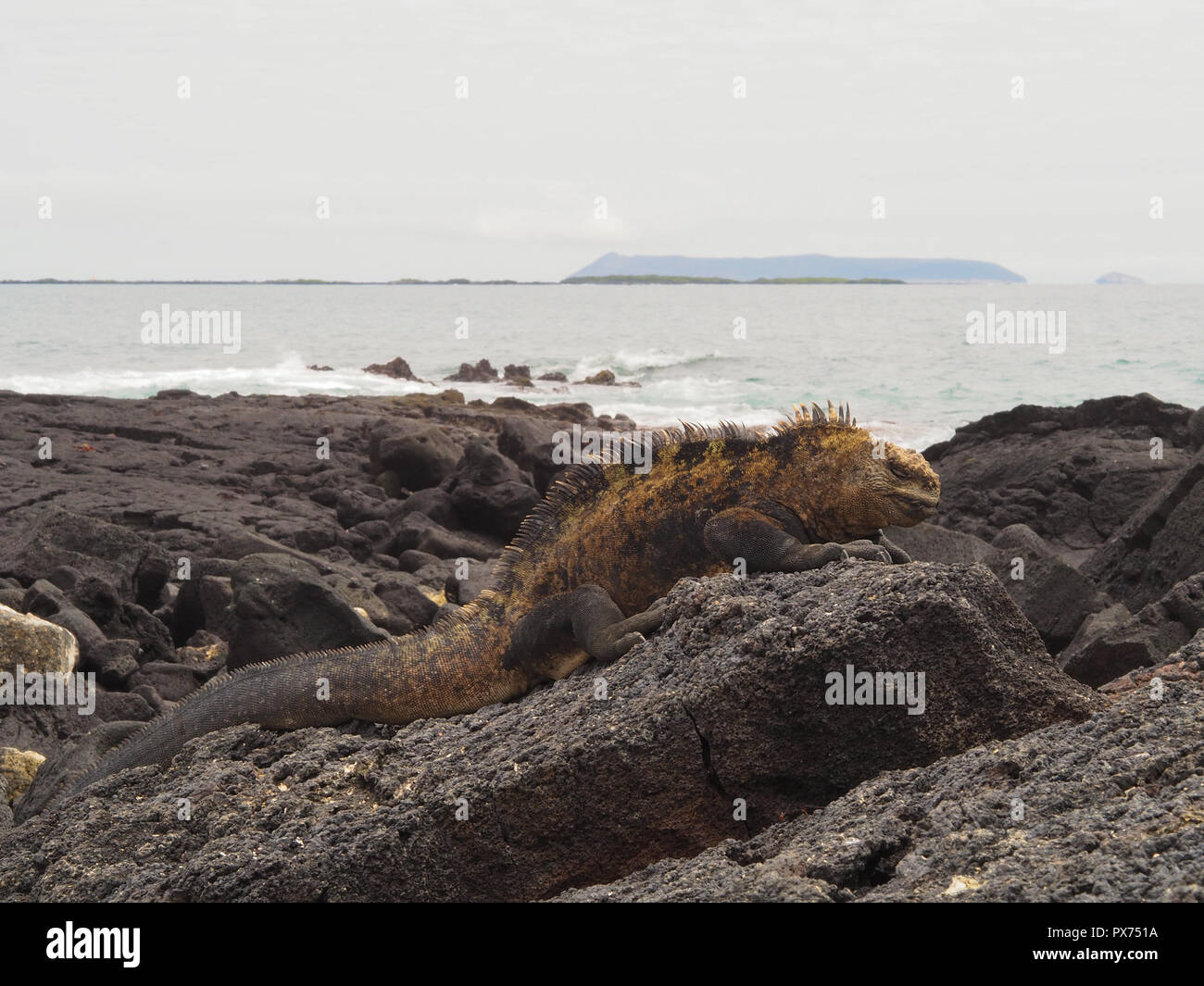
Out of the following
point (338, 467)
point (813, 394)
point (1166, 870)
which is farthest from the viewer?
point (813, 394)

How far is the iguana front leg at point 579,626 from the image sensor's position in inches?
157

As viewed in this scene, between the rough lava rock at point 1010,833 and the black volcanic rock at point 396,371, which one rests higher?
the black volcanic rock at point 396,371

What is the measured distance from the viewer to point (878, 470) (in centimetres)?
447

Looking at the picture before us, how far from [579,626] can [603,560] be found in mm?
409

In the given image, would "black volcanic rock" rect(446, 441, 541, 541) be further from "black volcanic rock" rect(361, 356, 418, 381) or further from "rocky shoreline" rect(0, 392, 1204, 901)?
"black volcanic rock" rect(361, 356, 418, 381)

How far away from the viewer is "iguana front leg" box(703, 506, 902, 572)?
A: 417 cm

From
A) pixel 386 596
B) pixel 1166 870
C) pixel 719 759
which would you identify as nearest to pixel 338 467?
pixel 386 596

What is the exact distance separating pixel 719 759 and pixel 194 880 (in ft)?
4.71

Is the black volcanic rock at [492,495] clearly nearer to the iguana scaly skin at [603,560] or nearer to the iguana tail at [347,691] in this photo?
the iguana scaly skin at [603,560]

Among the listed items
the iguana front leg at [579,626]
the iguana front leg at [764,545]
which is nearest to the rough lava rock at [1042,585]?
the iguana front leg at [764,545]

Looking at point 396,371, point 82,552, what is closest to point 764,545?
point 82,552

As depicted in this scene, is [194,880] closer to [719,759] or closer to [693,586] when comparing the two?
[719,759]

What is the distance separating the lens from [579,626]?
413 centimetres

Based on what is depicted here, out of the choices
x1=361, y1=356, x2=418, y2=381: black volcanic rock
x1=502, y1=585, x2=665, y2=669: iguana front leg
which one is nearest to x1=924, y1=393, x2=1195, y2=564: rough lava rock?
x1=502, y1=585, x2=665, y2=669: iguana front leg
